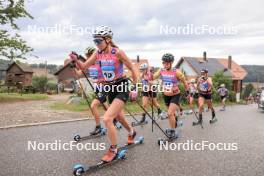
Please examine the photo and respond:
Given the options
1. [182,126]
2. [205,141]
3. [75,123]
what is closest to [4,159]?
[205,141]

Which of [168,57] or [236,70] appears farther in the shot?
[236,70]

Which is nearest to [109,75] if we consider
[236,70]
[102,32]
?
[102,32]

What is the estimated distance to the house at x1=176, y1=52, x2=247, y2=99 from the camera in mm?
56706

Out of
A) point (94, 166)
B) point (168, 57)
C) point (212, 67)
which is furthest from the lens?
point (212, 67)

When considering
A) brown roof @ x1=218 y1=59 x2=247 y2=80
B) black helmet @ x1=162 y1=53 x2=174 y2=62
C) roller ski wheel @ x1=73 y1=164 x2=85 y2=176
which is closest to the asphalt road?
roller ski wheel @ x1=73 y1=164 x2=85 y2=176

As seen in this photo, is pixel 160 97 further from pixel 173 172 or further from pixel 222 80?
pixel 173 172

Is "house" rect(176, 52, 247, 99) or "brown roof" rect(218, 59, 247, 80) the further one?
"brown roof" rect(218, 59, 247, 80)

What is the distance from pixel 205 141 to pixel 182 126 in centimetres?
327

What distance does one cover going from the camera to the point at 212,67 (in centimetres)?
6016

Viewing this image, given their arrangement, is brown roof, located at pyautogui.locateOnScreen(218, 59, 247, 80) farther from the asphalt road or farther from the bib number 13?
the bib number 13

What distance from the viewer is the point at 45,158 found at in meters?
6.85

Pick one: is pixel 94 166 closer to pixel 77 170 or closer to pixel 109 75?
pixel 77 170

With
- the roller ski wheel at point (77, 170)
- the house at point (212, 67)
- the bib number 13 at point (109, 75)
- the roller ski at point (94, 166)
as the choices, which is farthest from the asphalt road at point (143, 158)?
the house at point (212, 67)

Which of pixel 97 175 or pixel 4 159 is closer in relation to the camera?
pixel 97 175
